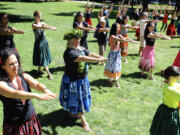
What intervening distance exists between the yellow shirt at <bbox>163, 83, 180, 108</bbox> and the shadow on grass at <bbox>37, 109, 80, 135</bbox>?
241 centimetres

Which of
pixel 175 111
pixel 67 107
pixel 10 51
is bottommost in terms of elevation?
pixel 67 107

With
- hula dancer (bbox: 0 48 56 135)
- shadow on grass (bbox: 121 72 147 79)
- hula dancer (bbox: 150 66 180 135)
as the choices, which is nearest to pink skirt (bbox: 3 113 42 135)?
hula dancer (bbox: 0 48 56 135)

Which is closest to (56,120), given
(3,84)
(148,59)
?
(3,84)

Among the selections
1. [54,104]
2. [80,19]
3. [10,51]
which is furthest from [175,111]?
[80,19]

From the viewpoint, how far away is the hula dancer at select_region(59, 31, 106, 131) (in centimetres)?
448

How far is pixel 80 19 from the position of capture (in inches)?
299

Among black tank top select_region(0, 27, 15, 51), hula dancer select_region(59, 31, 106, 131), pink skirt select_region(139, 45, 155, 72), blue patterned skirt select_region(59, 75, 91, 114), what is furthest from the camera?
pink skirt select_region(139, 45, 155, 72)

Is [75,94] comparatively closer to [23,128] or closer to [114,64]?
[23,128]

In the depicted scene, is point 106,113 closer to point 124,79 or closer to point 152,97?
point 152,97

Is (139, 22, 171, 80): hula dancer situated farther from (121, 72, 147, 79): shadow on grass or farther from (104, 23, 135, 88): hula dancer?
(104, 23, 135, 88): hula dancer

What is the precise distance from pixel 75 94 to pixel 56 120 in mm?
1009

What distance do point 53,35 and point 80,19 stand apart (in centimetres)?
751

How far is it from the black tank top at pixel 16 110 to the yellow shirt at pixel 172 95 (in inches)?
92.7

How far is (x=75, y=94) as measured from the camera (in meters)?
4.77
